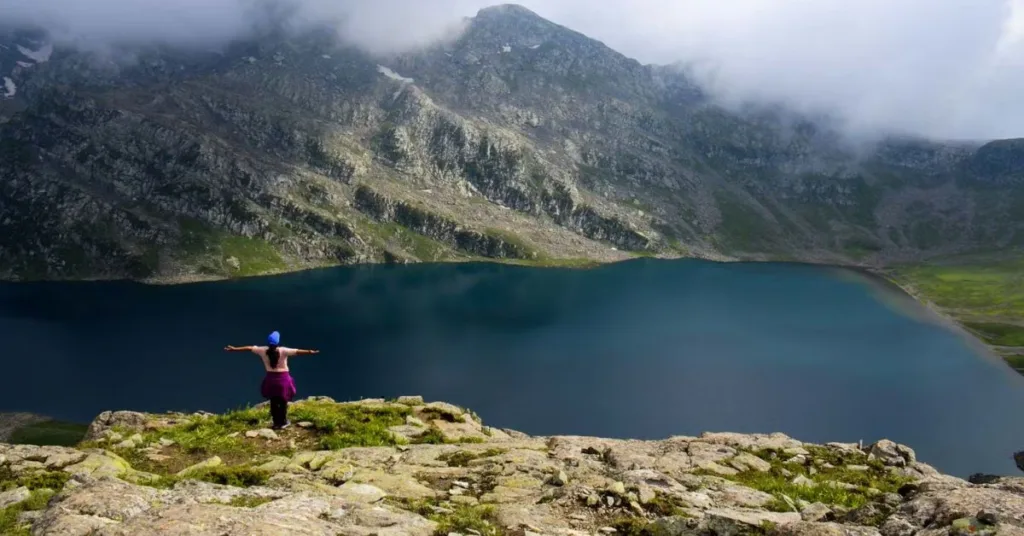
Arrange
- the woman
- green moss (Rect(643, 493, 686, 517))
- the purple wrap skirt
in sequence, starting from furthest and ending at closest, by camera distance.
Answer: the purple wrap skirt, the woman, green moss (Rect(643, 493, 686, 517))

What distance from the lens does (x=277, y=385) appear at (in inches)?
742

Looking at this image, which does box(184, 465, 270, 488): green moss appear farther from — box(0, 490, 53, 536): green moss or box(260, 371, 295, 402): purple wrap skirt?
box(260, 371, 295, 402): purple wrap skirt

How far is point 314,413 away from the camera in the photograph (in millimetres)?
21453

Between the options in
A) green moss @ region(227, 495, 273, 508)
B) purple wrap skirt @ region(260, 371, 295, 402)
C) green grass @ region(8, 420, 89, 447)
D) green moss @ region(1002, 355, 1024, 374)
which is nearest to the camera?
green moss @ region(227, 495, 273, 508)

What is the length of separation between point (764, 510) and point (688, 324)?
145731mm

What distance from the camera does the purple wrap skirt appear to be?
61.3 ft

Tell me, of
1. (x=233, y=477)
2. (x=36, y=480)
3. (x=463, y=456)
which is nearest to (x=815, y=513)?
(x=463, y=456)

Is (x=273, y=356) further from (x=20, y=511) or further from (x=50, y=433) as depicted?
(x=50, y=433)

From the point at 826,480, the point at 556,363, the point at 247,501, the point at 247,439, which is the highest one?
the point at 247,501

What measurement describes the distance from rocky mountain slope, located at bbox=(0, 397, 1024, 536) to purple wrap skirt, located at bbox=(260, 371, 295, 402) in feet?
5.04

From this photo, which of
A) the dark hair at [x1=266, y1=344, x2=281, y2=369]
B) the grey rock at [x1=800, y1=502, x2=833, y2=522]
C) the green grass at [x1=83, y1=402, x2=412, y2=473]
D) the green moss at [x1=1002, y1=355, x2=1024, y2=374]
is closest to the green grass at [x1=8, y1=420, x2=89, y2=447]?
the green grass at [x1=83, y1=402, x2=412, y2=473]

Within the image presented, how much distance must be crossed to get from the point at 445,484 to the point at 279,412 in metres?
8.13

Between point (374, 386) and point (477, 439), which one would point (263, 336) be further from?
point (477, 439)

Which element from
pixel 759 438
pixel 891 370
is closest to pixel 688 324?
pixel 891 370
